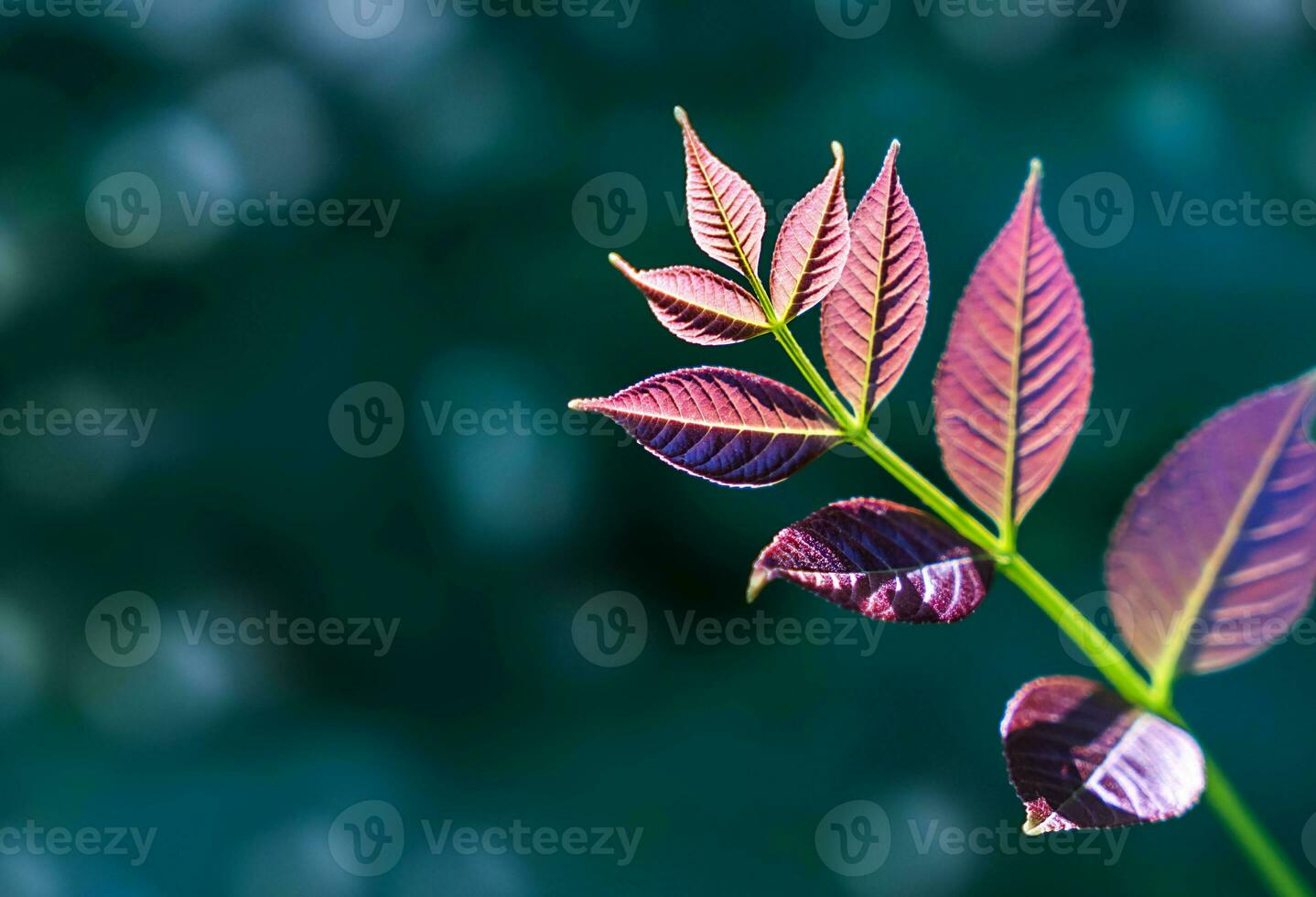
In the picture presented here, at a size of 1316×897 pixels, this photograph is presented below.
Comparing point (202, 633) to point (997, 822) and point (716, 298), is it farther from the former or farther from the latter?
point (716, 298)

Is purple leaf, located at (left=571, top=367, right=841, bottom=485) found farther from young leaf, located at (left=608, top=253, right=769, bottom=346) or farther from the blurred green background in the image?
the blurred green background

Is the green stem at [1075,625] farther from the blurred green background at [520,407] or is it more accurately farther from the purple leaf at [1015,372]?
the blurred green background at [520,407]

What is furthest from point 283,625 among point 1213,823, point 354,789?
point 1213,823

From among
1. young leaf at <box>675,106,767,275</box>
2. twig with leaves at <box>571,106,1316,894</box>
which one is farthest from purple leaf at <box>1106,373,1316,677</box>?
young leaf at <box>675,106,767,275</box>

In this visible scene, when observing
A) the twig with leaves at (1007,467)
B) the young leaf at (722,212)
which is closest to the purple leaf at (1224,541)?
the twig with leaves at (1007,467)

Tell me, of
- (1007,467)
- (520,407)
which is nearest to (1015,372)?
(1007,467)

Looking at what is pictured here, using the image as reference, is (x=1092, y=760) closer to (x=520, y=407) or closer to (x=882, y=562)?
(x=882, y=562)
